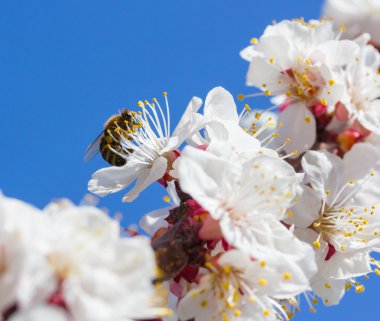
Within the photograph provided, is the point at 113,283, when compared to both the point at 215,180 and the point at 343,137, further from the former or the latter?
the point at 343,137

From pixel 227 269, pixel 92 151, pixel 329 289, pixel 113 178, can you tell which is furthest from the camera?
pixel 92 151

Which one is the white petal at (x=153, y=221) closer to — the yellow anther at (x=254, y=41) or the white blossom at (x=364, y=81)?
the yellow anther at (x=254, y=41)

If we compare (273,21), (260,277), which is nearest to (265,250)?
(260,277)

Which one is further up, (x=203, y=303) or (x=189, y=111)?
(x=189, y=111)

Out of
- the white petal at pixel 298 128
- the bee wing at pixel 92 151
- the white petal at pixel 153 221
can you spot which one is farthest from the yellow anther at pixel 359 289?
the bee wing at pixel 92 151

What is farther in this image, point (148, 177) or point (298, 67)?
point (148, 177)

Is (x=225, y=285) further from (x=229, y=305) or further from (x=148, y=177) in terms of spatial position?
(x=148, y=177)

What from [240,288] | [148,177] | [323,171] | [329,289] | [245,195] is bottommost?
[240,288]

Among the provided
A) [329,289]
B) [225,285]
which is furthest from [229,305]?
[329,289]

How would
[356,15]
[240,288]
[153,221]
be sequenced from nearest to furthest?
[240,288], [356,15], [153,221]
